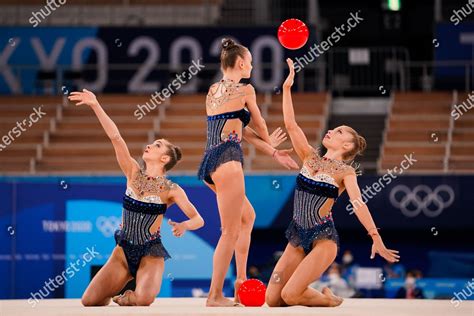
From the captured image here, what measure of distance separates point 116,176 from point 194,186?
1.03m

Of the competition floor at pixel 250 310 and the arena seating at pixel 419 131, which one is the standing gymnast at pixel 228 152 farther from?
the arena seating at pixel 419 131

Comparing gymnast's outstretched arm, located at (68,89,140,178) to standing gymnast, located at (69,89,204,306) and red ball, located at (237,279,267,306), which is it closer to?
standing gymnast, located at (69,89,204,306)

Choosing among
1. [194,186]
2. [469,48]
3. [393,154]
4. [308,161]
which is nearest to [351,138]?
[308,161]

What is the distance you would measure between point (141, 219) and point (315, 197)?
1.25 m

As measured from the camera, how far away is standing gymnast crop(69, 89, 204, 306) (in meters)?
6.95

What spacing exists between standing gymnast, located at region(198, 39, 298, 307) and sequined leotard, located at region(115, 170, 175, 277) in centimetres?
43
